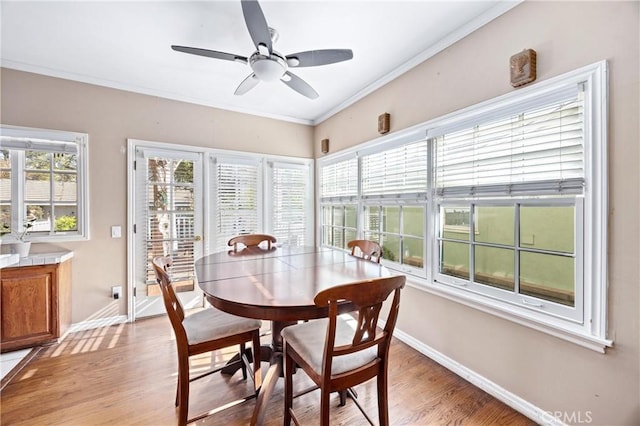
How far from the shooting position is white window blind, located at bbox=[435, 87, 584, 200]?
156 centimetres

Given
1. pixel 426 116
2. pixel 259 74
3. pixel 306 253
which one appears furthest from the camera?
pixel 306 253

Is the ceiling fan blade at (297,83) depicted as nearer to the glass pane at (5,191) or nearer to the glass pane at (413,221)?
the glass pane at (413,221)

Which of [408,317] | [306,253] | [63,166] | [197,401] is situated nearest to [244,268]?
[306,253]

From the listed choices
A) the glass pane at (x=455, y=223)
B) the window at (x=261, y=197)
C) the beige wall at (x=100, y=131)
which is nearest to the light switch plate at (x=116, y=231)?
the beige wall at (x=100, y=131)

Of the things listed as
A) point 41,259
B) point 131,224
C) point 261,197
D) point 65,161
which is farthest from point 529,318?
point 65,161

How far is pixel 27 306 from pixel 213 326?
2117 mm

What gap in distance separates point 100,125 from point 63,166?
1.89ft

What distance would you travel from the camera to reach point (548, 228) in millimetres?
1676

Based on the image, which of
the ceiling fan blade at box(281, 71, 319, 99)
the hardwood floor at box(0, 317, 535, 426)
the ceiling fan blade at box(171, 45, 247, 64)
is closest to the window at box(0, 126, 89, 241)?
the hardwood floor at box(0, 317, 535, 426)

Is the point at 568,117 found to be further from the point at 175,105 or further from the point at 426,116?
the point at 175,105

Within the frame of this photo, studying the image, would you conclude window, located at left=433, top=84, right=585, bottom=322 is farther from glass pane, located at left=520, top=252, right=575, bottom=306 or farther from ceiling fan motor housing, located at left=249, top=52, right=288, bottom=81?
ceiling fan motor housing, located at left=249, top=52, right=288, bottom=81

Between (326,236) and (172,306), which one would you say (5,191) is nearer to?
(172,306)

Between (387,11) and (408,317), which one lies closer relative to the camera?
(387,11)

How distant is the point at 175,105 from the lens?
334cm
